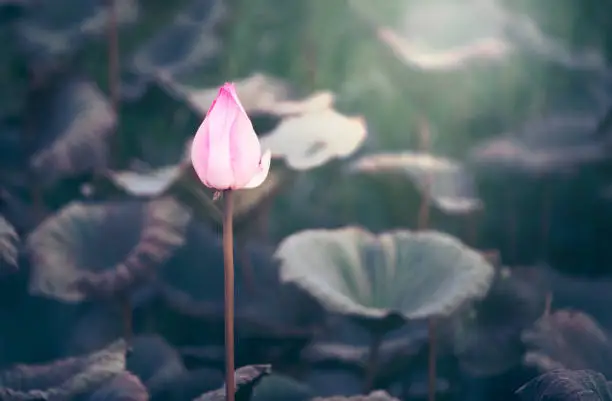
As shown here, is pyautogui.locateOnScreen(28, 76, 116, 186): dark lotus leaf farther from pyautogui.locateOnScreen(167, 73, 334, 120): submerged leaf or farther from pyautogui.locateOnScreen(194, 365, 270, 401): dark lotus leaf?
pyautogui.locateOnScreen(194, 365, 270, 401): dark lotus leaf

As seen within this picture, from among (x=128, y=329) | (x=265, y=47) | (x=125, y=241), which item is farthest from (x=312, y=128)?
(x=128, y=329)

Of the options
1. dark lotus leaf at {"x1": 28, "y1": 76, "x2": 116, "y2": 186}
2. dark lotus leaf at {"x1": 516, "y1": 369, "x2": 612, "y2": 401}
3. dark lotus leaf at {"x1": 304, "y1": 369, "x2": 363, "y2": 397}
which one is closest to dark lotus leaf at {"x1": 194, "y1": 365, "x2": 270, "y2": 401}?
dark lotus leaf at {"x1": 304, "y1": 369, "x2": 363, "y2": 397}

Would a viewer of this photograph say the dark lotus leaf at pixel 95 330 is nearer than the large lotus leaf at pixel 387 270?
No

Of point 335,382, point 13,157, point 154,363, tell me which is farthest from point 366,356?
point 13,157

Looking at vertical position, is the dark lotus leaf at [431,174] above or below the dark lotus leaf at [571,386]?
above

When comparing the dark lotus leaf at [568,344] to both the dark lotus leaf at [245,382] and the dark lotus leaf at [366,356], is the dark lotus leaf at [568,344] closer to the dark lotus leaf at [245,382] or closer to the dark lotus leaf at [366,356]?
the dark lotus leaf at [366,356]

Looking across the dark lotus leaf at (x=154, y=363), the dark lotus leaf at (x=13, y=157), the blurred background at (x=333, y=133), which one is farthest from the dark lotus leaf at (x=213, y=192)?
the dark lotus leaf at (x=13, y=157)

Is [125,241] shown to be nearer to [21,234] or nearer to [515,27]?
[21,234]
